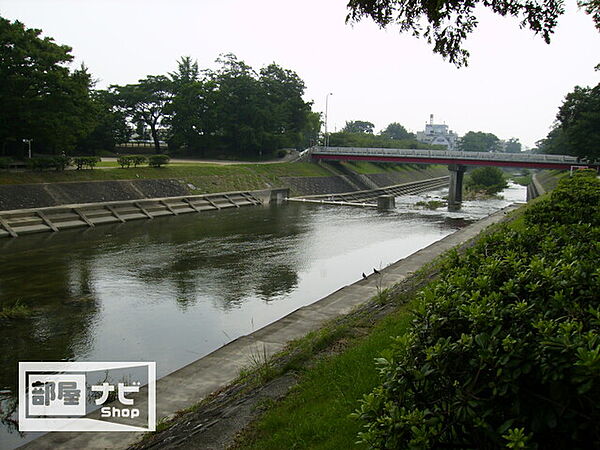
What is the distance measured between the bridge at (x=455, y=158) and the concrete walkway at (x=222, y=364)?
40409 mm

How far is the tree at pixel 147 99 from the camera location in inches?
2502

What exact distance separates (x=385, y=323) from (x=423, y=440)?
6.40m

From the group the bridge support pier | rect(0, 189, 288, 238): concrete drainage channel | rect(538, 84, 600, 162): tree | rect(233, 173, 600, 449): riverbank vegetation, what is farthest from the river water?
the bridge support pier

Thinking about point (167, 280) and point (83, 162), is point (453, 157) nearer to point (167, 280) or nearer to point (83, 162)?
point (83, 162)

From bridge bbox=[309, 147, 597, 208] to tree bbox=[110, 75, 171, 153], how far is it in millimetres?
20526

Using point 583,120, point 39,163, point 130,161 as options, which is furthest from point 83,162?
point 583,120

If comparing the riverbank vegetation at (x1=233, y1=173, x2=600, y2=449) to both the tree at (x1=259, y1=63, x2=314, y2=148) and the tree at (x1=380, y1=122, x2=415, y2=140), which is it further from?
the tree at (x1=380, y1=122, x2=415, y2=140)

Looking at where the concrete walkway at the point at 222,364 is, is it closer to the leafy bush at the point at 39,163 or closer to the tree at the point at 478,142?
the leafy bush at the point at 39,163

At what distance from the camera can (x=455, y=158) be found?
57.4m

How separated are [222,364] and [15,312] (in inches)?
290

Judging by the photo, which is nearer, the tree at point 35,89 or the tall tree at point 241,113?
the tree at point 35,89

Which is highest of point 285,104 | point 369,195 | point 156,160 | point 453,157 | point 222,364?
point 285,104

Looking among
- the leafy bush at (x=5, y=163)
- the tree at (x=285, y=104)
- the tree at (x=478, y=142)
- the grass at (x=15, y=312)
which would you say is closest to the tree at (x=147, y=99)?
the tree at (x=285, y=104)

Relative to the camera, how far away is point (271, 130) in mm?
68875
